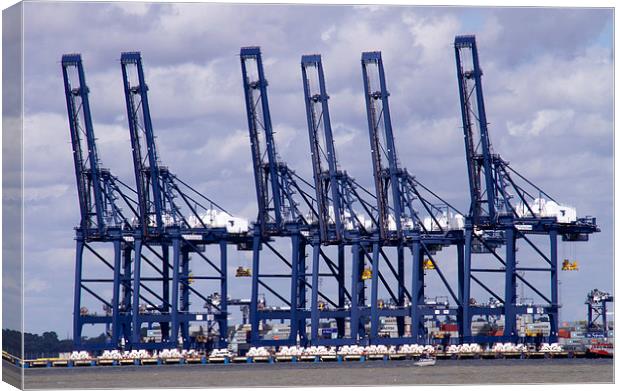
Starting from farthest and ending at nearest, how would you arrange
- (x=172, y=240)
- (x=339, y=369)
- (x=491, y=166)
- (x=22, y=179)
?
(x=172, y=240) → (x=491, y=166) → (x=339, y=369) → (x=22, y=179)

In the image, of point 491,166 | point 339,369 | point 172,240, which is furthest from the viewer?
point 172,240

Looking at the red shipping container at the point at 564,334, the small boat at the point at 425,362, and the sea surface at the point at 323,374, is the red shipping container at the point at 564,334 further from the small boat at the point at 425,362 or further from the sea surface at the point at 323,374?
the small boat at the point at 425,362

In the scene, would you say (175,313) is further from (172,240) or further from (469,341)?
(469,341)

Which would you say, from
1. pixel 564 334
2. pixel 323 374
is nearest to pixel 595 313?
pixel 564 334

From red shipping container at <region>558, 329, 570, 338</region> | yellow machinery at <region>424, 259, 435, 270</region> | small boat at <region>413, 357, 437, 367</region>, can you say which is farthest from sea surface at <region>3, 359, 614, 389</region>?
red shipping container at <region>558, 329, 570, 338</region>

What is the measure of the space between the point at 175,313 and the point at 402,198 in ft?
46.0

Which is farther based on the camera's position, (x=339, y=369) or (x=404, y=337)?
(x=404, y=337)

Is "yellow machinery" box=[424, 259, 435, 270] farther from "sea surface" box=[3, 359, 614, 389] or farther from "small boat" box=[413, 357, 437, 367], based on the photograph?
"small boat" box=[413, 357, 437, 367]

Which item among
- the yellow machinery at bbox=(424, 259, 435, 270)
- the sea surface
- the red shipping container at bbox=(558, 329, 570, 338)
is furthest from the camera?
the red shipping container at bbox=(558, 329, 570, 338)

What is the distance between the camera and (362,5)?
70875 mm

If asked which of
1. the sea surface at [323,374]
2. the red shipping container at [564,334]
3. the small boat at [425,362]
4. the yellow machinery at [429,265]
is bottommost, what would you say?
the sea surface at [323,374]

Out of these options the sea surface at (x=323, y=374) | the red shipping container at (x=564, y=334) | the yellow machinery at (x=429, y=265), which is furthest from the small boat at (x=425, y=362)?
the red shipping container at (x=564, y=334)

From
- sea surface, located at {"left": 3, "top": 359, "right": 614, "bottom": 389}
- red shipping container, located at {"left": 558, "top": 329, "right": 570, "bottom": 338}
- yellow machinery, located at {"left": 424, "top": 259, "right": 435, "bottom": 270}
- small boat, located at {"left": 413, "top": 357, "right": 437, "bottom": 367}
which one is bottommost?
sea surface, located at {"left": 3, "top": 359, "right": 614, "bottom": 389}

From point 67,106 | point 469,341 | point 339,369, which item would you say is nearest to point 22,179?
point 339,369
